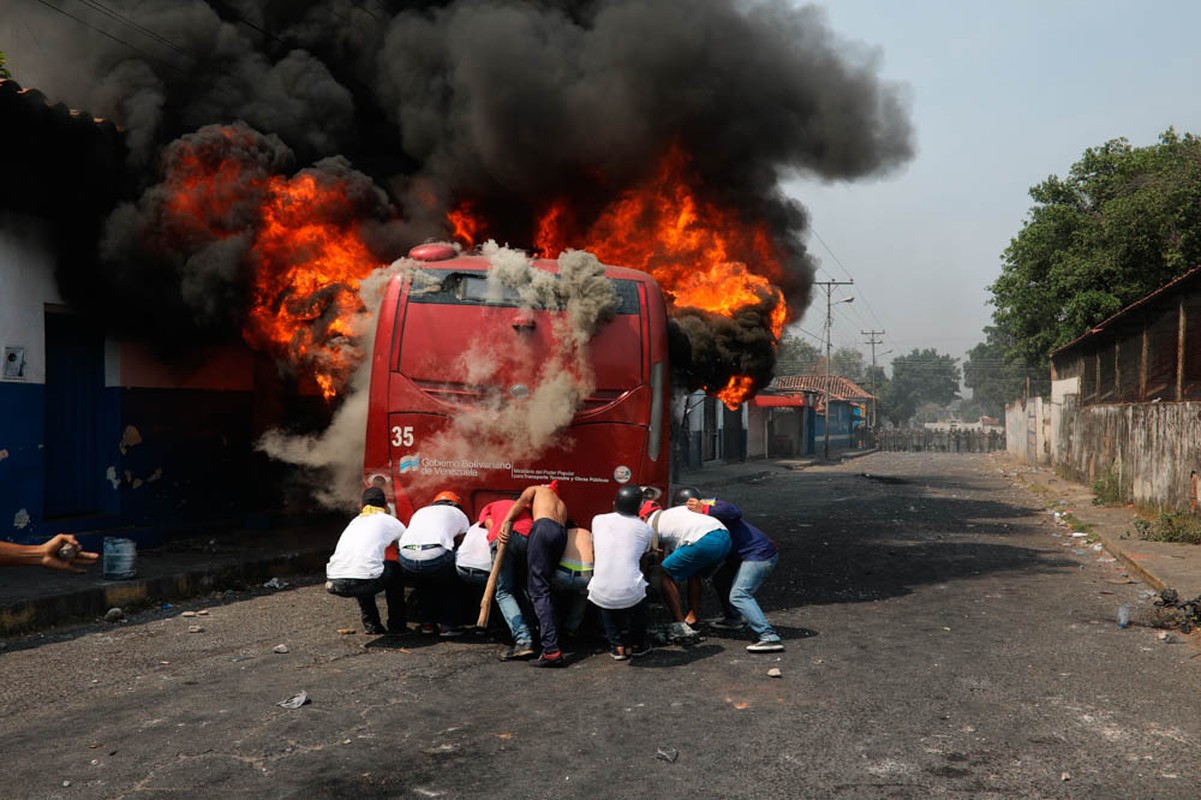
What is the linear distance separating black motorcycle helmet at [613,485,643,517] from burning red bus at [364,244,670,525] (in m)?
0.87

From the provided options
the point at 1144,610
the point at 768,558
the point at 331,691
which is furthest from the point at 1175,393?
the point at 331,691

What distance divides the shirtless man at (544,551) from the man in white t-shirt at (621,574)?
295 mm

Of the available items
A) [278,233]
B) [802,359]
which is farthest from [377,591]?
[802,359]

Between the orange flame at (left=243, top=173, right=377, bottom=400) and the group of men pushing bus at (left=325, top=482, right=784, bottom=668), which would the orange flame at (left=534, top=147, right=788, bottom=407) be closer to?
the orange flame at (left=243, top=173, right=377, bottom=400)

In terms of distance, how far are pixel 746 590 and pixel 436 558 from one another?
2.47 meters

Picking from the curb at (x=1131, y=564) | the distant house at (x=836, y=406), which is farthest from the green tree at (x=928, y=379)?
the curb at (x=1131, y=564)

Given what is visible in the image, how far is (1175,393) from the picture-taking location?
1820 cm

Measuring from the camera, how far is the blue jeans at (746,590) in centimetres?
736

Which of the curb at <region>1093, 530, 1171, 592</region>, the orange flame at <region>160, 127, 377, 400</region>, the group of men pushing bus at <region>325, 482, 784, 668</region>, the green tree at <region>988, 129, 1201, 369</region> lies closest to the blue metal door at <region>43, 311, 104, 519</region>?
the orange flame at <region>160, 127, 377, 400</region>

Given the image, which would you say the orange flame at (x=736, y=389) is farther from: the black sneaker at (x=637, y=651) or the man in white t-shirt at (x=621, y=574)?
the black sneaker at (x=637, y=651)

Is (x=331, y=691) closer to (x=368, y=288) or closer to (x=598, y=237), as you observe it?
(x=368, y=288)

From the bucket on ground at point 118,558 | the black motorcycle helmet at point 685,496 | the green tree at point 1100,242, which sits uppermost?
the green tree at point 1100,242

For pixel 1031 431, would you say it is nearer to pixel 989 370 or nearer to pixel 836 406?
pixel 836 406

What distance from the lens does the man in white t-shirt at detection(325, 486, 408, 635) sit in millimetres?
7344
